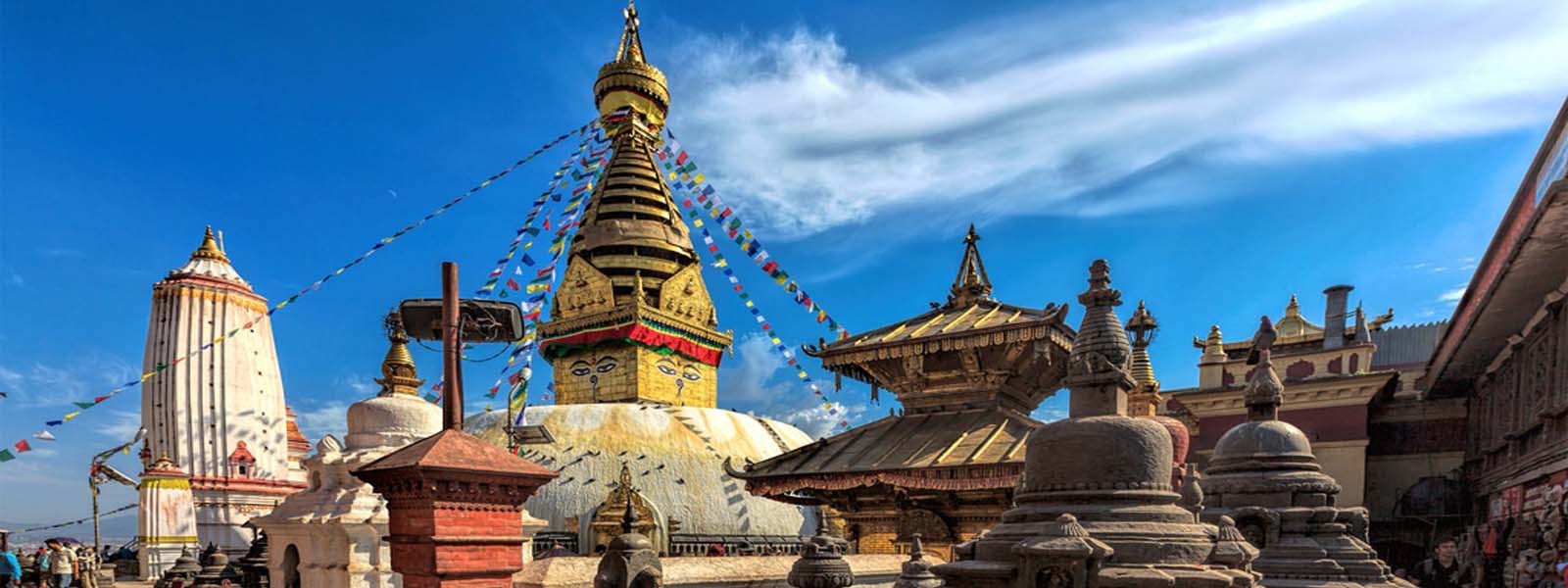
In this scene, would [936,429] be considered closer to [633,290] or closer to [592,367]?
[633,290]

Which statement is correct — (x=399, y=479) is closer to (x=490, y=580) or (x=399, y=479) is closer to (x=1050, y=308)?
(x=490, y=580)

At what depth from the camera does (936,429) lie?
1216 cm

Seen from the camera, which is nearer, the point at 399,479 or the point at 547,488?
the point at 399,479

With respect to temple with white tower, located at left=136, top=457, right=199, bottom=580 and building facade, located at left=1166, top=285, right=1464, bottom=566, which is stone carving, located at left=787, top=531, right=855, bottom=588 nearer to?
building facade, located at left=1166, top=285, right=1464, bottom=566

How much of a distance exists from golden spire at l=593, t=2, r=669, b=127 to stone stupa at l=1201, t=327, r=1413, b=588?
2471cm

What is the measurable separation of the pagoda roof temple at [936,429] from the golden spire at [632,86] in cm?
1923

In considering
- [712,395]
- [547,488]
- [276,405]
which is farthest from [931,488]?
[276,405]

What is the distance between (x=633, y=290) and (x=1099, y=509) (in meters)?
23.7

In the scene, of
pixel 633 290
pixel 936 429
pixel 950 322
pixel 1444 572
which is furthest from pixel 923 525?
pixel 633 290

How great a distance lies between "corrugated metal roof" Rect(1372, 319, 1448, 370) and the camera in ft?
77.8

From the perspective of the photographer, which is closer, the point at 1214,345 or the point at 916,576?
the point at 916,576

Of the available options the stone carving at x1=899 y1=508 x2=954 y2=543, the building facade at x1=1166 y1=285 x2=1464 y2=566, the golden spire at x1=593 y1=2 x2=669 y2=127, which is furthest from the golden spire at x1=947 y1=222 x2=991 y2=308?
the golden spire at x1=593 y1=2 x2=669 y2=127

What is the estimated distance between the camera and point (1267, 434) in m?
8.50

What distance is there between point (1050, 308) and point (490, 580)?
894 cm
